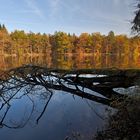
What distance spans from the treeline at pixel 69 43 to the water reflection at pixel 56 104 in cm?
8854

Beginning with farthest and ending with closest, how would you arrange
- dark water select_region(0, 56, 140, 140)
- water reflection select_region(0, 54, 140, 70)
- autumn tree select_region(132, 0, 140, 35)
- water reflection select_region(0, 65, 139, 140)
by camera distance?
water reflection select_region(0, 54, 140, 70) → autumn tree select_region(132, 0, 140, 35) → dark water select_region(0, 56, 140, 140) → water reflection select_region(0, 65, 139, 140)

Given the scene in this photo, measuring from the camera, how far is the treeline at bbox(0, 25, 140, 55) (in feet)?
345

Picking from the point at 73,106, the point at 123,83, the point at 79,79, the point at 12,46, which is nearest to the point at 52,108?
the point at 73,106

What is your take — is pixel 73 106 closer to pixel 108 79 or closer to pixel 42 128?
pixel 42 128

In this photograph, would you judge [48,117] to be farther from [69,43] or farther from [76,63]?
[69,43]

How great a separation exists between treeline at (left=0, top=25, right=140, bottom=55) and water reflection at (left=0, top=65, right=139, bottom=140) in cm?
8854

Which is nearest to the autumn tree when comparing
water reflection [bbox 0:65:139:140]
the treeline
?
water reflection [bbox 0:65:139:140]

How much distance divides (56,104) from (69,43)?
9635 cm

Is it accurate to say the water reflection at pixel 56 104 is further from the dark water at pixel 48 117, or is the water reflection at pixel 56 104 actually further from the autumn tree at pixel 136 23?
the autumn tree at pixel 136 23

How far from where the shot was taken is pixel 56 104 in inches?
514

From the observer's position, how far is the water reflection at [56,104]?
8.81m

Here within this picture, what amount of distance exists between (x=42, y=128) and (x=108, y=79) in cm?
280

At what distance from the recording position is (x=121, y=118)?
6805mm

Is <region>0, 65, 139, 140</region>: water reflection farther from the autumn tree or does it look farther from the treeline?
the treeline
